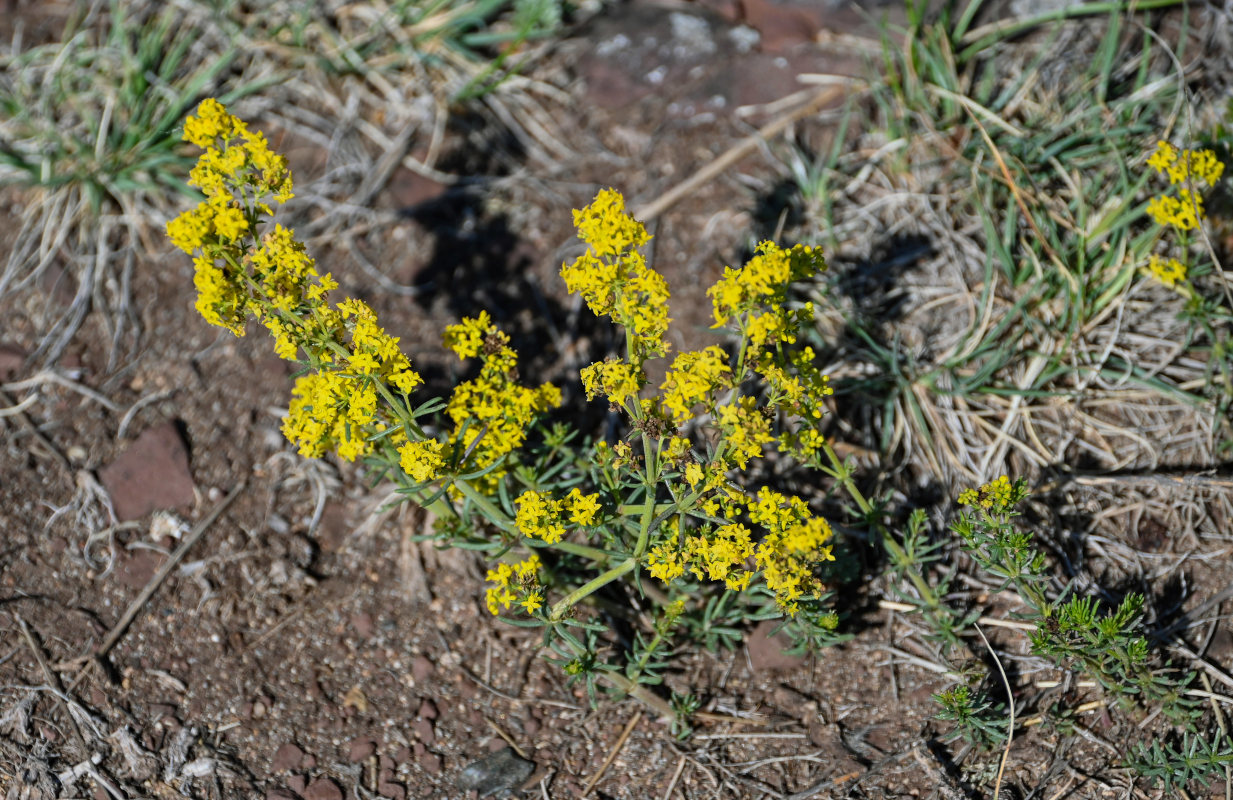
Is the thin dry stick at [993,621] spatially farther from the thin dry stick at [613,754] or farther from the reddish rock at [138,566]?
the reddish rock at [138,566]

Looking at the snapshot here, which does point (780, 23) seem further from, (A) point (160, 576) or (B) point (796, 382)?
(A) point (160, 576)

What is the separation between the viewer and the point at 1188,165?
10.8 feet

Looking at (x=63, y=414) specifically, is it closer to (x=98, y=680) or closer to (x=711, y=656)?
(x=98, y=680)

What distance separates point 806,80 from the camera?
4.52 m

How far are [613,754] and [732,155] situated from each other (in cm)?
269

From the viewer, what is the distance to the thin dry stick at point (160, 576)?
3.32m

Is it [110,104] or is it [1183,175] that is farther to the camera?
[110,104]

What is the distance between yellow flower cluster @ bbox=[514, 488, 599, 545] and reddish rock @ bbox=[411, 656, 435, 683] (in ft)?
3.04

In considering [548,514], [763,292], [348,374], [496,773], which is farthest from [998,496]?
[348,374]

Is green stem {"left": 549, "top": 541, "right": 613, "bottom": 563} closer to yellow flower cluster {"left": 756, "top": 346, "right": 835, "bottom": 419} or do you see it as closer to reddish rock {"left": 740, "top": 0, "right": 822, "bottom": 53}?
yellow flower cluster {"left": 756, "top": 346, "right": 835, "bottom": 419}

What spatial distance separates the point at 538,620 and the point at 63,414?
2.36 meters

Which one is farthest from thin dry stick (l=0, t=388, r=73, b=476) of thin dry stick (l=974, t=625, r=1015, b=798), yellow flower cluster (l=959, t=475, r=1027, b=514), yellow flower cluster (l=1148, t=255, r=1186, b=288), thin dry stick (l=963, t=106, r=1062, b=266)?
yellow flower cluster (l=1148, t=255, r=1186, b=288)

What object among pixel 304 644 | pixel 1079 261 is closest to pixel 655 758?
pixel 304 644

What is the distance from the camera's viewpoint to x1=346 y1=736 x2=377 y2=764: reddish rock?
10.2 ft
